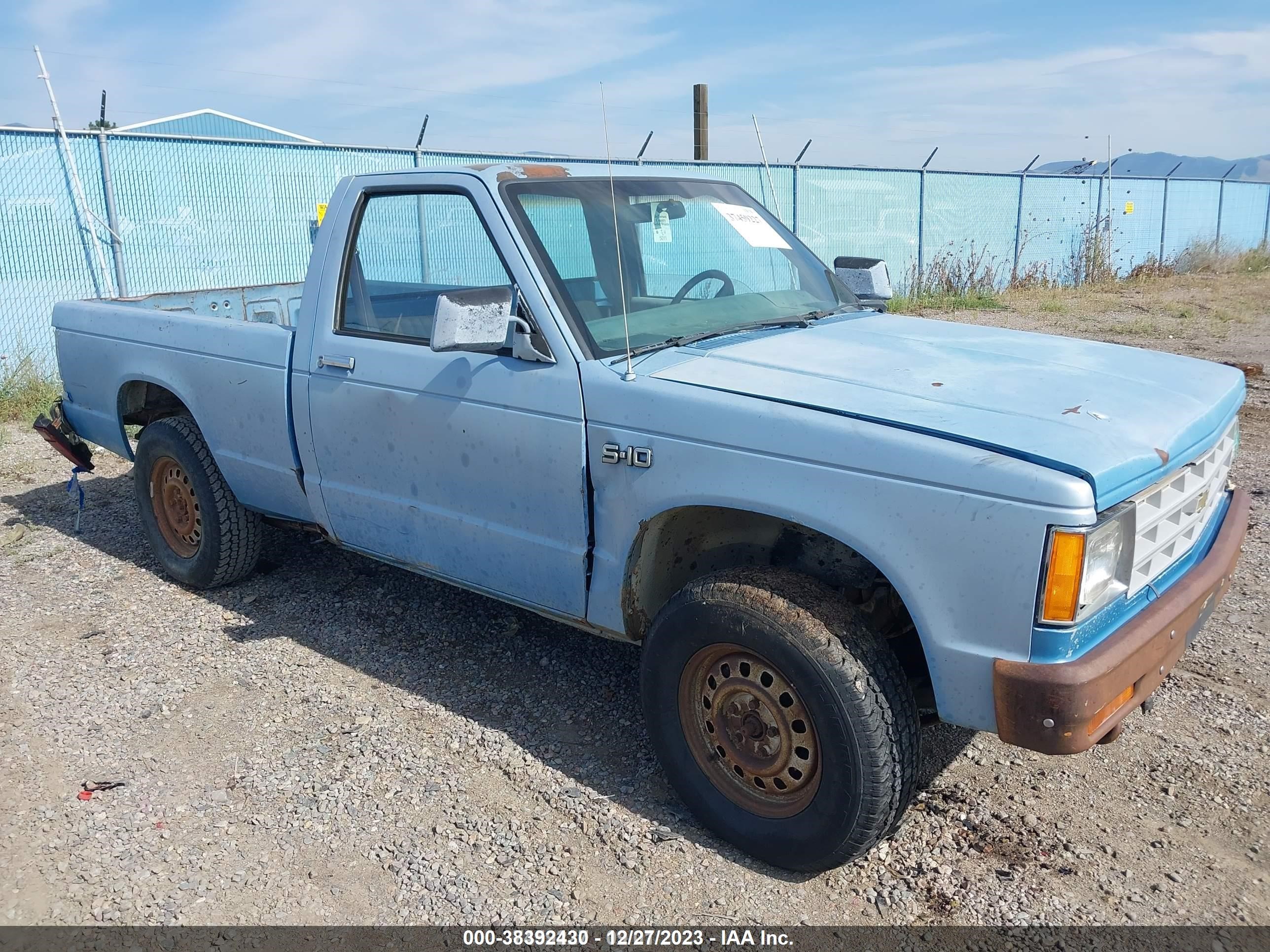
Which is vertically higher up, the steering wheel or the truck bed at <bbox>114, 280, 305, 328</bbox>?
the steering wheel

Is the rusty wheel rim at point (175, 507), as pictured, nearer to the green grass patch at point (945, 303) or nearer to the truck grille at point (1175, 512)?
the truck grille at point (1175, 512)

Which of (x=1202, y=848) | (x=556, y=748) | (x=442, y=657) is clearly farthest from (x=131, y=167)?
(x=1202, y=848)

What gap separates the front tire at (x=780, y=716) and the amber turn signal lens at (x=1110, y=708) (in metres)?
0.46

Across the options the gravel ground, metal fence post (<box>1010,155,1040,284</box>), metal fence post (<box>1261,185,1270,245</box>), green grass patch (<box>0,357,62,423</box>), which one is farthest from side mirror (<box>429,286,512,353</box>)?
metal fence post (<box>1261,185,1270,245</box>)

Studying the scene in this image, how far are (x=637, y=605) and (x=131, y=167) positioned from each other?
8883mm

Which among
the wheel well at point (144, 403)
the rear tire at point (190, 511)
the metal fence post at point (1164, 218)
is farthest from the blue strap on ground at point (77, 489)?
the metal fence post at point (1164, 218)

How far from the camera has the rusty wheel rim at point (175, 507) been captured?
198 inches

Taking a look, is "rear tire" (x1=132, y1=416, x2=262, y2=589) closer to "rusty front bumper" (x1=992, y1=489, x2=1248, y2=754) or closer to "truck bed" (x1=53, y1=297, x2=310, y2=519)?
"truck bed" (x1=53, y1=297, x2=310, y2=519)

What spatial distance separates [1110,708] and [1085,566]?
0.43 meters

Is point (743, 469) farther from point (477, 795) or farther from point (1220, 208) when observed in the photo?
point (1220, 208)

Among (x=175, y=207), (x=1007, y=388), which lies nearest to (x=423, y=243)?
(x=1007, y=388)

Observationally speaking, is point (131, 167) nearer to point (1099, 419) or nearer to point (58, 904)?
point (58, 904)

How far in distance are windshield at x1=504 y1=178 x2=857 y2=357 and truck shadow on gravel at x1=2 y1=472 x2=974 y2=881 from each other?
1440 mm

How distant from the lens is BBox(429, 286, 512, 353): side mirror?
3.15 metres
